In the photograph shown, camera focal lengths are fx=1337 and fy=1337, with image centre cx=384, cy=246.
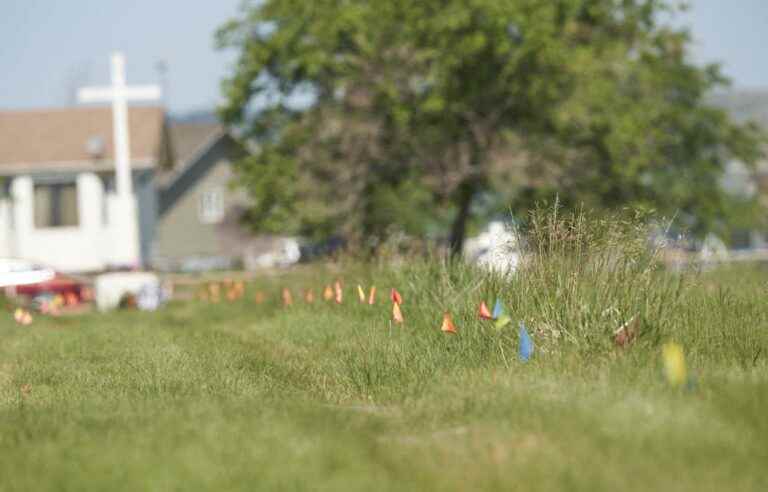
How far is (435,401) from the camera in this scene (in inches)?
296

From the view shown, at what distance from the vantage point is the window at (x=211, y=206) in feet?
186

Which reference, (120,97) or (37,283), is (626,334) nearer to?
(120,97)

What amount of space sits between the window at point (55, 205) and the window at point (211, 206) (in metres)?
14.2

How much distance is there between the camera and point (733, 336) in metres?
9.46

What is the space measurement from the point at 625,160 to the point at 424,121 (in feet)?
19.2

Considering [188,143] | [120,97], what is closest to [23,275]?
[120,97]

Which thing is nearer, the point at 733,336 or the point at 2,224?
the point at 733,336

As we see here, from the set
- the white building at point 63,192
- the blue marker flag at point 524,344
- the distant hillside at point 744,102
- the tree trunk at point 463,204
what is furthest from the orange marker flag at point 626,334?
the distant hillside at point 744,102

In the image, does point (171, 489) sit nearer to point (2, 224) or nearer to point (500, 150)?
point (500, 150)

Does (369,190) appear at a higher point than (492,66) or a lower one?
lower

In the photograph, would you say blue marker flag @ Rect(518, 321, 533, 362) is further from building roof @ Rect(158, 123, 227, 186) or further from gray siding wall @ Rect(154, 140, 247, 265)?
gray siding wall @ Rect(154, 140, 247, 265)

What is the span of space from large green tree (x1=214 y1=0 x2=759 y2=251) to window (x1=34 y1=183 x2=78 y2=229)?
8.52 metres

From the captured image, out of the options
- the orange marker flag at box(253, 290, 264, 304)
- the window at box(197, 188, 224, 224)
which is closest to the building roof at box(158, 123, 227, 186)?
the window at box(197, 188, 224, 224)

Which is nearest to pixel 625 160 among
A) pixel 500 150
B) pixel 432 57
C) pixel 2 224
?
pixel 500 150
